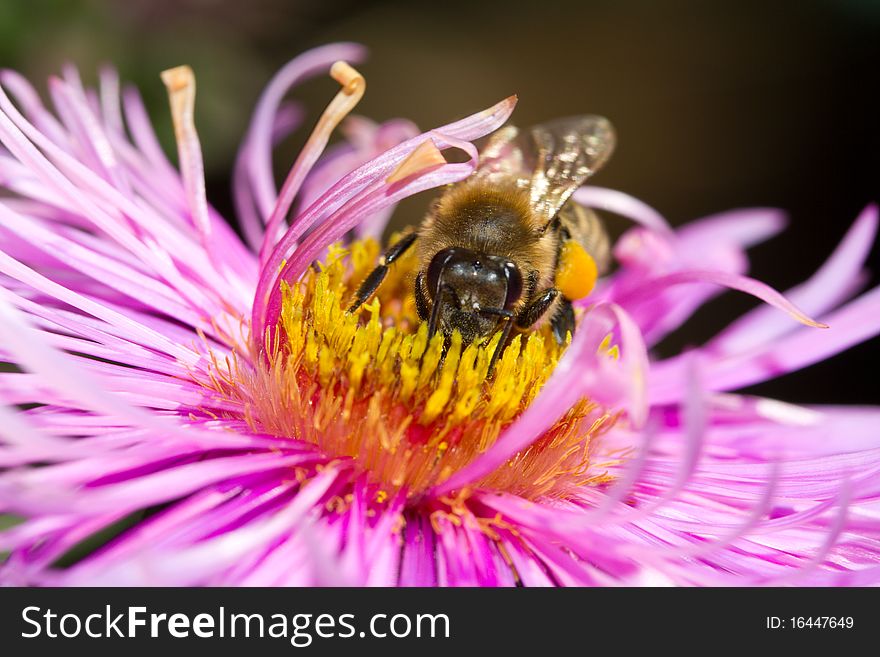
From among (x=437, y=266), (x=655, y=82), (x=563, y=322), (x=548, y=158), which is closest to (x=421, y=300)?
(x=437, y=266)

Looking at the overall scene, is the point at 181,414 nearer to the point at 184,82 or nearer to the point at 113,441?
the point at 113,441

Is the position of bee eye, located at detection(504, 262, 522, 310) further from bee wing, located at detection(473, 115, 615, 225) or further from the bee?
bee wing, located at detection(473, 115, 615, 225)

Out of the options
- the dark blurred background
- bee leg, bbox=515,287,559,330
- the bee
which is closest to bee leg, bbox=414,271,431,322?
the bee

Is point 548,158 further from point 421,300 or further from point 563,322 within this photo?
point 421,300

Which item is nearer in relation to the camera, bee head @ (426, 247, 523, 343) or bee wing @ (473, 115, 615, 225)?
bee head @ (426, 247, 523, 343)
